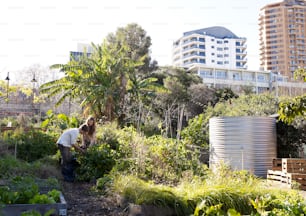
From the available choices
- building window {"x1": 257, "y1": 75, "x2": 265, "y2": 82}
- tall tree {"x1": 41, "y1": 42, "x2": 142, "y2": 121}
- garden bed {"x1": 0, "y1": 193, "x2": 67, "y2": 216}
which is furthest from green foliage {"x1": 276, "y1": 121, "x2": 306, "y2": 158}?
building window {"x1": 257, "y1": 75, "x2": 265, "y2": 82}

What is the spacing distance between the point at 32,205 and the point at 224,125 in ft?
17.9

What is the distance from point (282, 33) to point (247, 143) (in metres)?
78.0

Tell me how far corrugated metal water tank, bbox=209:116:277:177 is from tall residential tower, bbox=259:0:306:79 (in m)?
73.4

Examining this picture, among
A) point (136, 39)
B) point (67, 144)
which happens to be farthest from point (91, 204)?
point (136, 39)

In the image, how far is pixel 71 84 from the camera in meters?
15.4

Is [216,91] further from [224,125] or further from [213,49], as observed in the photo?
[213,49]

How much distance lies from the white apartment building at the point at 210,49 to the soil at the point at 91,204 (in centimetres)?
8118

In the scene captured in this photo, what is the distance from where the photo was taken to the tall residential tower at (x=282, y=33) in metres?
77.3

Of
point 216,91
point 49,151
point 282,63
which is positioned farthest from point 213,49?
point 49,151

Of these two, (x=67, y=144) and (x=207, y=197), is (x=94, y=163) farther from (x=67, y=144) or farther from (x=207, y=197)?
(x=207, y=197)

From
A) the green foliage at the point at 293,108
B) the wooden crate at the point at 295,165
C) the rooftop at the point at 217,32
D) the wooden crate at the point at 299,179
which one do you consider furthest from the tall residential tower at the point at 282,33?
the green foliage at the point at 293,108

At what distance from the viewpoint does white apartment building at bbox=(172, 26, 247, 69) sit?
87500mm

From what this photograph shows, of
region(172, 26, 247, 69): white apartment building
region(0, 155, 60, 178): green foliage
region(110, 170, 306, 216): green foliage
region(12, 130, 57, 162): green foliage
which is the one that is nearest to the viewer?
region(110, 170, 306, 216): green foliage

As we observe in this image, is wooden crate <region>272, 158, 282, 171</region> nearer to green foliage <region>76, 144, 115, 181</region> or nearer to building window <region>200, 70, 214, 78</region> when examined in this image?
green foliage <region>76, 144, 115, 181</region>
